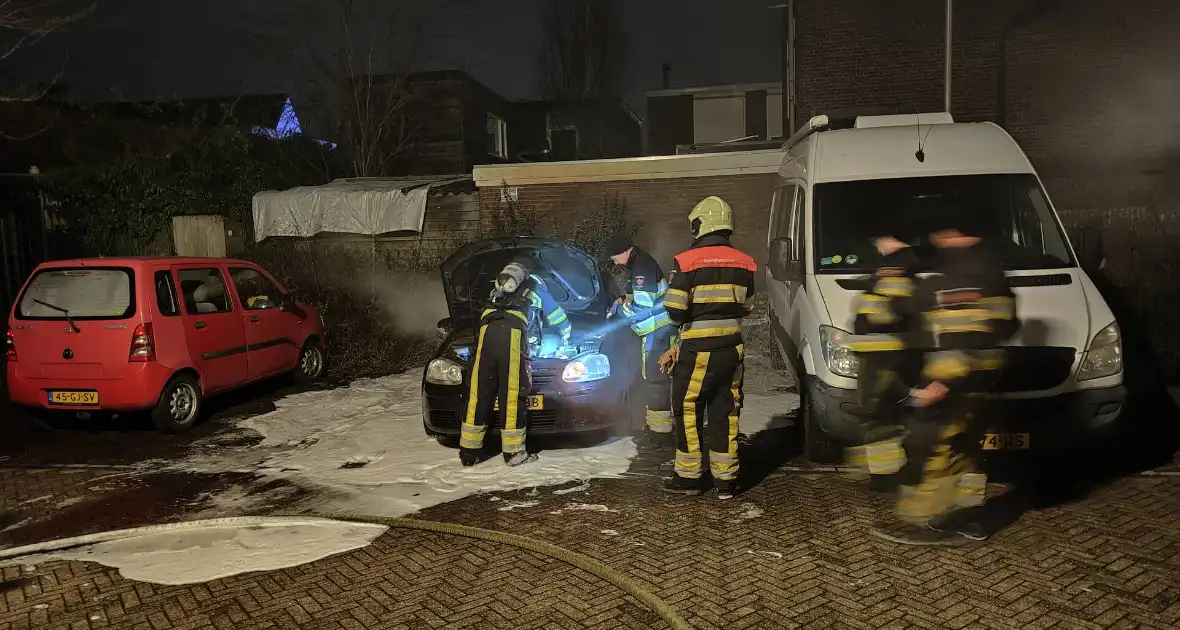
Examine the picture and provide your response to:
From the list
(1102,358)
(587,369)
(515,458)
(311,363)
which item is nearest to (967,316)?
(1102,358)

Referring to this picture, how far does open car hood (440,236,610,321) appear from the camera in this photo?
813cm

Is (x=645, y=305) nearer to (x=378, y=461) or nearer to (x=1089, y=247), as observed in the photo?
(x=378, y=461)

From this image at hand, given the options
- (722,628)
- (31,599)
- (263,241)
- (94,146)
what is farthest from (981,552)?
(94,146)

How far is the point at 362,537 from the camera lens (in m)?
5.09

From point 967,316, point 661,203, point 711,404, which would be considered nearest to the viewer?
point 967,316

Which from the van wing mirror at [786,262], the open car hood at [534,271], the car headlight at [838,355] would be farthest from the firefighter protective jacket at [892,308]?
the open car hood at [534,271]

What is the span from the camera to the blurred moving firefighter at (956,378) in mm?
4434

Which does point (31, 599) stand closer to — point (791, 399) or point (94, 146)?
point (791, 399)

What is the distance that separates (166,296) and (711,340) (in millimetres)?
5551

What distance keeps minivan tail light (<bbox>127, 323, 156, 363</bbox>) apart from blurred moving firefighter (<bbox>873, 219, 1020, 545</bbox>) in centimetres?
663

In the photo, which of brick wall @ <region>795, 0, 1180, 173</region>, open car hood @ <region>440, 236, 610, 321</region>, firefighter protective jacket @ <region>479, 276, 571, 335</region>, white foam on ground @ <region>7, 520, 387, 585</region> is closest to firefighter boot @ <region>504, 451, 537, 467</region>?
firefighter protective jacket @ <region>479, 276, 571, 335</region>

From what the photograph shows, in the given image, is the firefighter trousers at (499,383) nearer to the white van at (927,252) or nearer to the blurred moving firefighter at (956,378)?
the white van at (927,252)

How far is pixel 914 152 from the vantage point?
21.8ft

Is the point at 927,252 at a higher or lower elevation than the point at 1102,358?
higher
